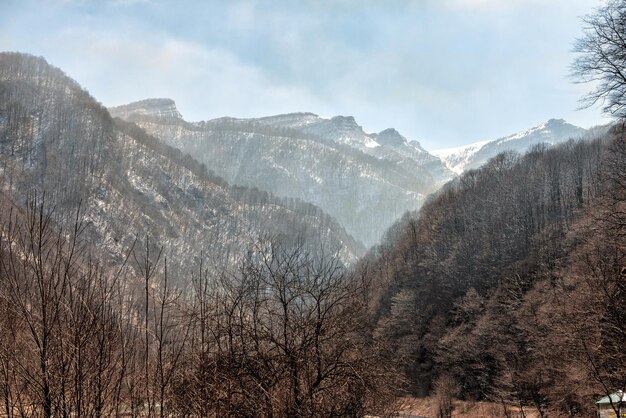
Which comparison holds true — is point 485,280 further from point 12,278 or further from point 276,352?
point 12,278

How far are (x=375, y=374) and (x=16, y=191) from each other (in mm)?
125335

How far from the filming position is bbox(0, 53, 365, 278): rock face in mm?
132250

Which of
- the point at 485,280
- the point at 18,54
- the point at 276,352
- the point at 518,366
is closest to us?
the point at 276,352

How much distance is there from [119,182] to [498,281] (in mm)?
115415

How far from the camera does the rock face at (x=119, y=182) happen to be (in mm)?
132250

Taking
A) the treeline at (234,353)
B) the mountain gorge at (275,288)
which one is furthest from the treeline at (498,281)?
the treeline at (234,353)

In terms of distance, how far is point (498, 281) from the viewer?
6350cm

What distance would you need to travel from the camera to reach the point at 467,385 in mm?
55062

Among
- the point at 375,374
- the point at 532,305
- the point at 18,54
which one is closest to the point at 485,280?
the point at 532,305

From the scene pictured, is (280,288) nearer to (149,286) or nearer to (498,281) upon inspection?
(149,286)

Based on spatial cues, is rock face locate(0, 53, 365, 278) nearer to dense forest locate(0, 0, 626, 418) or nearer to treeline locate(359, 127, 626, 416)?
dense forest locate(0, 0, 626, 418)

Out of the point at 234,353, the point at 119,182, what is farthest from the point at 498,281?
the point at 119,182

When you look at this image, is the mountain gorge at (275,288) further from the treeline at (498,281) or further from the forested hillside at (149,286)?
the treeline at (498,281)

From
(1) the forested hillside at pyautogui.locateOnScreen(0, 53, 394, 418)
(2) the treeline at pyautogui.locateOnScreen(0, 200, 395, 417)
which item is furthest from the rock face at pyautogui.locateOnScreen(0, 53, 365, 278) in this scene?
(2) the treeline at pyautogui.locateOnScreen(0, 200, 395, 417)
